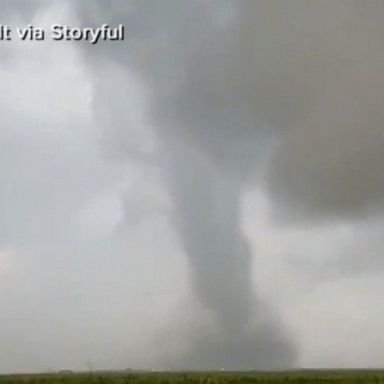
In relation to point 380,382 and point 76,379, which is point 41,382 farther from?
point 380,382

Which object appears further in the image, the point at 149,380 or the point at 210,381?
the point at 149,380

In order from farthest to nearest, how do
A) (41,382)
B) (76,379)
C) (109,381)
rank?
1. (41,382)
2. (76,379)
3. (109,381)

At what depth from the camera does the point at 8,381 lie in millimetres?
182000

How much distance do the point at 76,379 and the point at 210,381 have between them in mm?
29664

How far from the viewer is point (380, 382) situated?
630 ft

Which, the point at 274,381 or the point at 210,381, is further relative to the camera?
the point at 274,381

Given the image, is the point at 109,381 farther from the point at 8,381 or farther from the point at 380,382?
the point at 380,382

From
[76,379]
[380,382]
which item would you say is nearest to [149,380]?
[76,379]

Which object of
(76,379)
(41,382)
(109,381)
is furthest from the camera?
(41,382)

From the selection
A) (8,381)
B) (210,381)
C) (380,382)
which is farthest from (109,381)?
(380,382)

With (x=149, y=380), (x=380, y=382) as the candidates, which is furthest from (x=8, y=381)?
(x=380, y=382)

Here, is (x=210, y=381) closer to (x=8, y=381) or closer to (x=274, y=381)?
(x=274, y=381)

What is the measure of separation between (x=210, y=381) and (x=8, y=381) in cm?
4737

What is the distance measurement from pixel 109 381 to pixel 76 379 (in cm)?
2087
